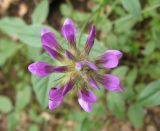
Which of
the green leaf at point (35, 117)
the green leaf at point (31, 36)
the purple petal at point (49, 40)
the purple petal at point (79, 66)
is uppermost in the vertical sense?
the purple petal at point (49, 40)

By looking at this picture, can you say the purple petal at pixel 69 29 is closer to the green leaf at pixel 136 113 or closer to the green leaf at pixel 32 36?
the green leaf at pixel 32 36

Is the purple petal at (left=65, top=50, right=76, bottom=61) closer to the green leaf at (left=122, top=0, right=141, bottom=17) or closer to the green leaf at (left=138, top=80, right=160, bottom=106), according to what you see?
the green leaf at (left=122, top=0, right=141, bottom=17)

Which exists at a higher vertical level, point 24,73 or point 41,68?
point 41,68

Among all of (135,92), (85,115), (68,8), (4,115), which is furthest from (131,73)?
(4,115)

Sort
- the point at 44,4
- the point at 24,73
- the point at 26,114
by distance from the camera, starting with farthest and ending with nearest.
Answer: the point at 26,114, the point at 24,73, the point at 44,4

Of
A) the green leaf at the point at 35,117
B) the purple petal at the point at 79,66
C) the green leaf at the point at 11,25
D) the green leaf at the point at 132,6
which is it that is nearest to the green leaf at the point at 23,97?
the green leaf at the point at 35,117

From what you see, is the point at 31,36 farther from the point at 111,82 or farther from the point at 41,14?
the point at 111,82

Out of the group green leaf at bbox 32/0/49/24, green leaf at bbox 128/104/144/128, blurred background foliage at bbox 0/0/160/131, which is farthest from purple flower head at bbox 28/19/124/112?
green leaf at bbox 128/104/144/128

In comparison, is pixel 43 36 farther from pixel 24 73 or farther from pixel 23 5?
pixel 23 5
